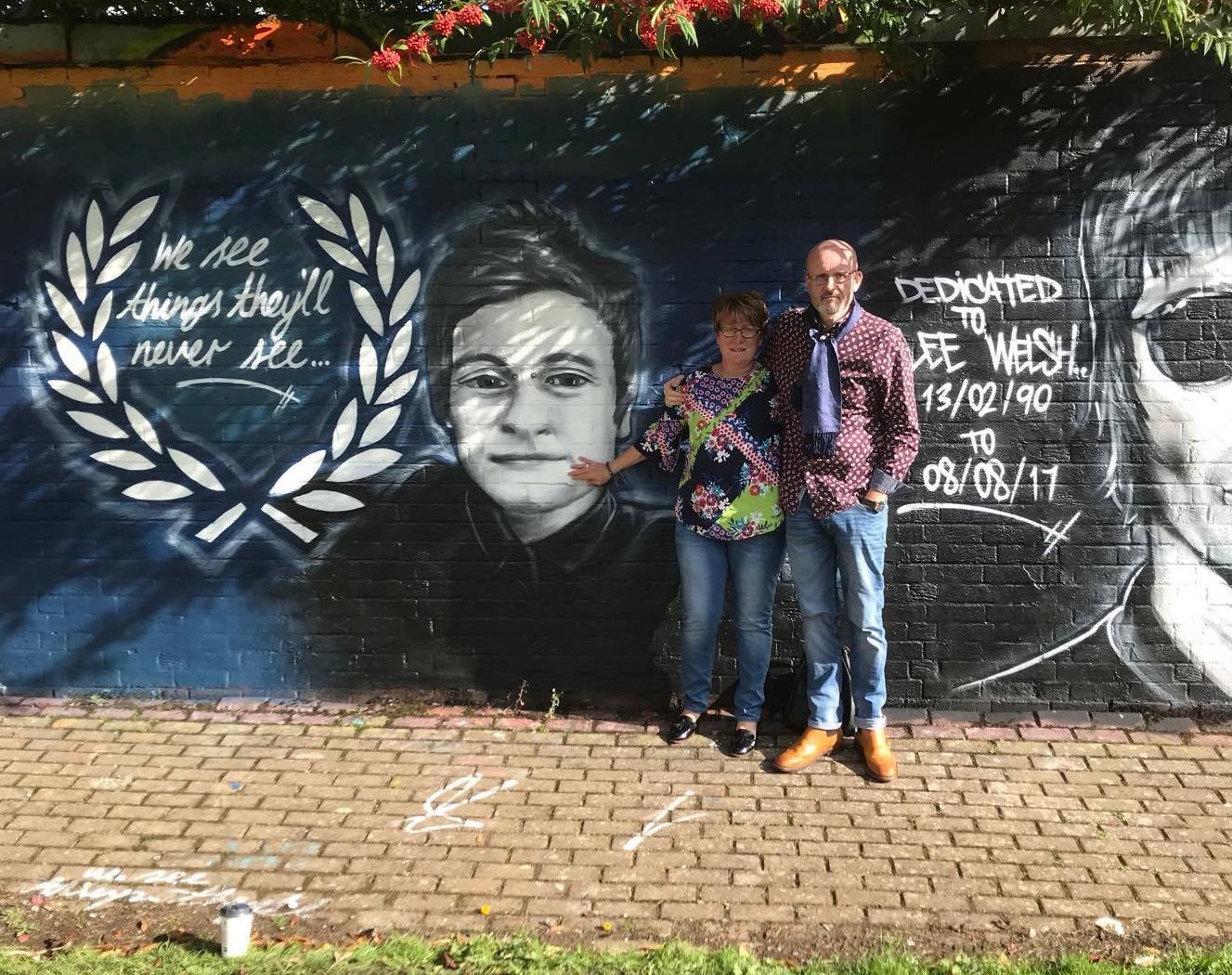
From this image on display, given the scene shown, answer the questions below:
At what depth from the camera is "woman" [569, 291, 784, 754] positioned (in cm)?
428

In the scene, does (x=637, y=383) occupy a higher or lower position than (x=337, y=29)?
lower

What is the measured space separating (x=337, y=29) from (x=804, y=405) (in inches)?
104

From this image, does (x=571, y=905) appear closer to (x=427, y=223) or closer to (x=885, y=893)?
(x=885, y=893)

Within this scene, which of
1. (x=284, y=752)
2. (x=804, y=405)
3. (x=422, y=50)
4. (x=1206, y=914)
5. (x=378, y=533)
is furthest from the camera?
(x=378, y=533)

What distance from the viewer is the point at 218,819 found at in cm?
395

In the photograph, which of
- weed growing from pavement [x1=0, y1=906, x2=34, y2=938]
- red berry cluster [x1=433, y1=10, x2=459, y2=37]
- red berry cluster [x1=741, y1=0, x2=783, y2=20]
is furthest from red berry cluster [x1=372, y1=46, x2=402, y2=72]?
weed growing from pavement [x1=0, y1=906, x2=34, y2=938]

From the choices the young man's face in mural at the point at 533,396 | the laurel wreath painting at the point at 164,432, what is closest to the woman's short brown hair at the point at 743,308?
the young man's face in mural at the point at 533,396

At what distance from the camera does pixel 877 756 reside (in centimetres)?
418

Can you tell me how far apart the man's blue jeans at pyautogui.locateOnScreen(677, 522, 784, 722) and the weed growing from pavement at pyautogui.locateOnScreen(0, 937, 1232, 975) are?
1487 mm

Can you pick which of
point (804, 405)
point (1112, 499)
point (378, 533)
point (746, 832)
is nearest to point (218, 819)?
point (378, 533)

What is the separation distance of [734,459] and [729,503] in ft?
0.62

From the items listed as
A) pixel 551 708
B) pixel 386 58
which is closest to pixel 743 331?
pixel 386 58

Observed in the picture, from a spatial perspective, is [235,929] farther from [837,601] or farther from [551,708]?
[837,601]

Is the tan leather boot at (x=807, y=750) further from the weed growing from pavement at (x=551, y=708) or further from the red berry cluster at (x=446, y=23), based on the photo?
the red berry cluster at (x=446, y=23)
